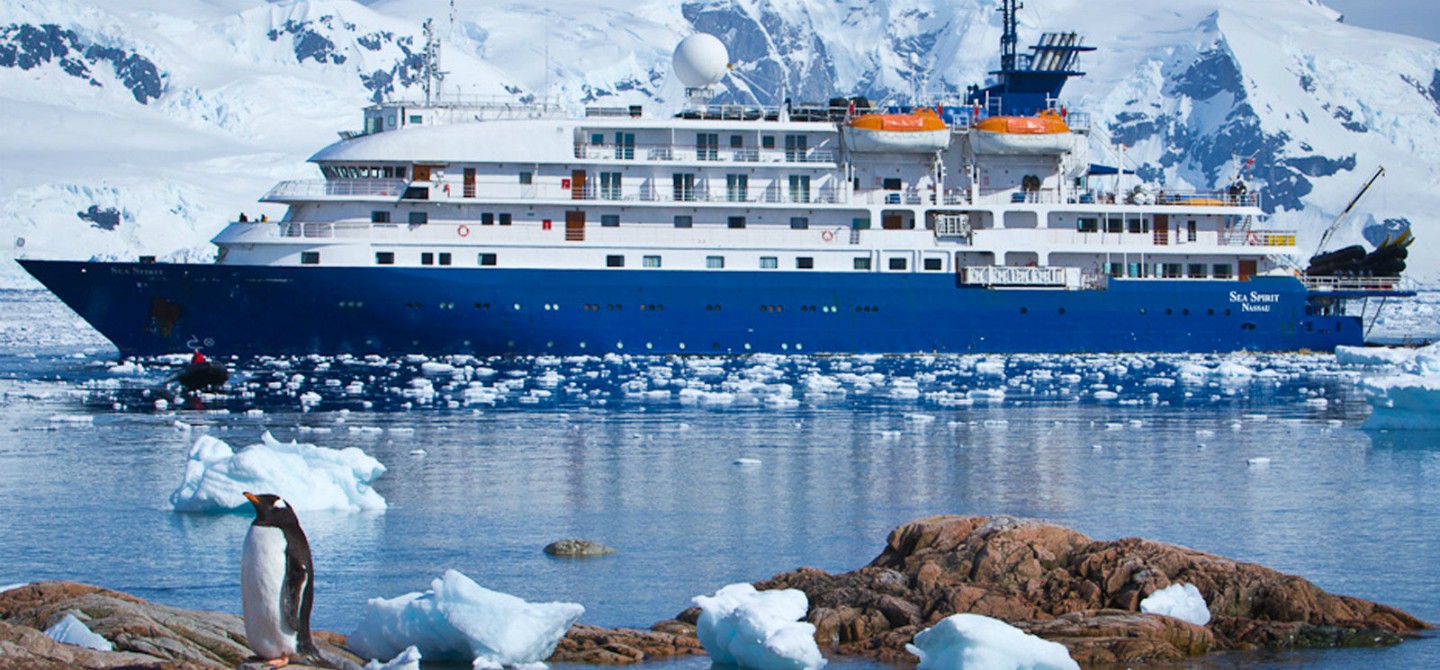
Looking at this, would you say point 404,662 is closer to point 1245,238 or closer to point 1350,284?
point 1245,238

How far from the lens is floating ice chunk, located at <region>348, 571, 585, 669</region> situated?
32.8 ft

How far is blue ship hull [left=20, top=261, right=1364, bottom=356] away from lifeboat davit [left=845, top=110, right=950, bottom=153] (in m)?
2.97

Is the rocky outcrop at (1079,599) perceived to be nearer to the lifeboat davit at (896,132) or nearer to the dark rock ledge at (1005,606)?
the dark rock ledge at (1005,606)

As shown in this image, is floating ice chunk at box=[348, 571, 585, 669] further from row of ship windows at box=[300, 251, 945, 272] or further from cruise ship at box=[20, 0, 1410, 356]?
row of ship windows at box=[300, 251, 945, 272]

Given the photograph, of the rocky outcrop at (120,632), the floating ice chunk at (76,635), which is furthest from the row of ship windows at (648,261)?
the floating ice chunk at (76,635)

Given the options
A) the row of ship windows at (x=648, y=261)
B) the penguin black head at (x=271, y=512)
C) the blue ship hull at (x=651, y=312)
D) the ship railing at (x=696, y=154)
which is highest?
the ship railing at (x=696, y=154)

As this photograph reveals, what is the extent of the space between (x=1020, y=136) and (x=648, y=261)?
922 centimetres

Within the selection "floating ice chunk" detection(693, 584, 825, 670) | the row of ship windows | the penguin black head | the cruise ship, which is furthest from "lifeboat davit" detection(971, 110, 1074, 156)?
the penguin black head

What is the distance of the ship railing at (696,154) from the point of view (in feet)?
124

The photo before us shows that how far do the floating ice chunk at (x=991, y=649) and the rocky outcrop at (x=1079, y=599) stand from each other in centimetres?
73

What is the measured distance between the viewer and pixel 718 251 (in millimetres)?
38281

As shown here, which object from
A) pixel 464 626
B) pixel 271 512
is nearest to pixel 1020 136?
pixel 464 626

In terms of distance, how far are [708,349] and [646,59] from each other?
14305 centimetres

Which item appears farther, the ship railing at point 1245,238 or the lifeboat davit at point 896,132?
the ship railing at point 1245,238
